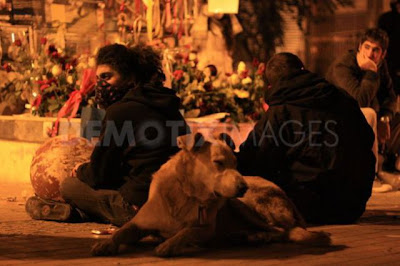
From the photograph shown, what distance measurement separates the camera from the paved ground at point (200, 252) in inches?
206

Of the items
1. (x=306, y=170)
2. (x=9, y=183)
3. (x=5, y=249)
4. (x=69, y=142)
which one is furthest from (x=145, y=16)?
(x=5, y=249)

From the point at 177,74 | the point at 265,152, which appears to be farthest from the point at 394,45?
the point at 265,152

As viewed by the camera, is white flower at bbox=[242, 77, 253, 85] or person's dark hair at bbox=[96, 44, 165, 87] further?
white flower at bbox=[242, 77, 253, 85]

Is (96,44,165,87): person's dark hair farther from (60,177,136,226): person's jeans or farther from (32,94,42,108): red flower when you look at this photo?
(32,94,42,108): red flower

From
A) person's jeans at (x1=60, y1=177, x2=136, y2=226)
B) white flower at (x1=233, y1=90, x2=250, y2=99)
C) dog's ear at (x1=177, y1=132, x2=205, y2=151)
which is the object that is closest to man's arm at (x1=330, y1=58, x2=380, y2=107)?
white flower at (x1=233, y1=90, x2=250, y2=99)

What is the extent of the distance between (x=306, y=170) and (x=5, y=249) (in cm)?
238

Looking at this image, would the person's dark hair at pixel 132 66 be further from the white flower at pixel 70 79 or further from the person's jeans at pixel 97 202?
the white flower at pixel 70 79

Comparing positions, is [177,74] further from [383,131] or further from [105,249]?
[105,249]

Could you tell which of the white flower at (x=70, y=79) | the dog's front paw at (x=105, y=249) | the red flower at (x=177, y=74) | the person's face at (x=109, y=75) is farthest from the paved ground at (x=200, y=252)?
the red flower at (x=177, y=74)

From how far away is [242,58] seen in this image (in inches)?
563

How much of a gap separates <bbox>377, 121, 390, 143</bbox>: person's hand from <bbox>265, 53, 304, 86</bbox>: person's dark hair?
11.3ft

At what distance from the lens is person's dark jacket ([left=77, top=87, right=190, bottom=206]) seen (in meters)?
6.11

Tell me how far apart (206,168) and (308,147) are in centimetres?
154

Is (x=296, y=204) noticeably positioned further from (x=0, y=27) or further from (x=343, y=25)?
(x=343, y=25)
